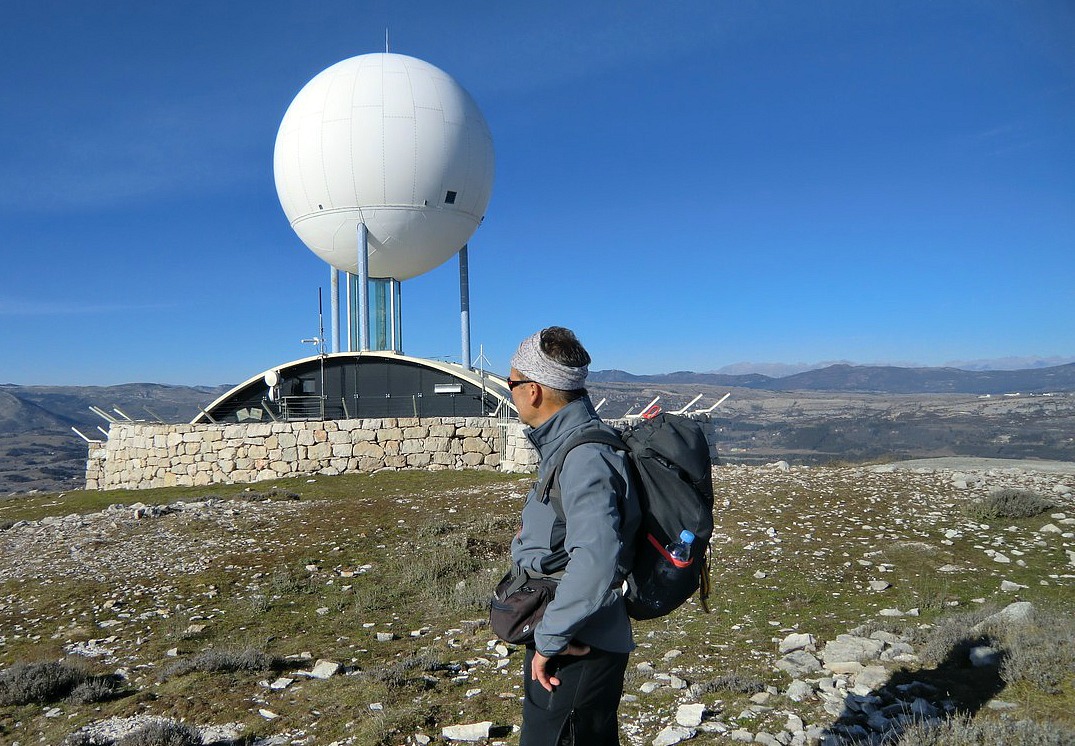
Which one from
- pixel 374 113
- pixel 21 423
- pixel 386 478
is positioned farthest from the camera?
pixel 21 423

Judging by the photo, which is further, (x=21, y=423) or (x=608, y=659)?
(x=21, y=423)

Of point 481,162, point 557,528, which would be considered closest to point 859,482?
point 557,528

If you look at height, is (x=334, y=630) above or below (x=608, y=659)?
below

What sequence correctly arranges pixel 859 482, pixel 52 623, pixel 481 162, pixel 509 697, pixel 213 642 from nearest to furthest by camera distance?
pixel 509 697 → pixel 213 642 → pixel 52 623 → pixel 859 482 → pixel 481 162

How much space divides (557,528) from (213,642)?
16.0ft

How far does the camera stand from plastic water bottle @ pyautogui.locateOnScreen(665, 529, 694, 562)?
250cm

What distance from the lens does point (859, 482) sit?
12.2 metres

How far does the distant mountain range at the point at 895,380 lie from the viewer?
121750 millimetres

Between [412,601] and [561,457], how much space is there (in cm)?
524

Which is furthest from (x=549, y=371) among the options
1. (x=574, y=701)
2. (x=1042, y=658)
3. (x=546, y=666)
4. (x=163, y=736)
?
(x=1042, y=658)

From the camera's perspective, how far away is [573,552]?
240 centimetres

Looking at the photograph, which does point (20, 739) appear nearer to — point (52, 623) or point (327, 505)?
point (52, 623)

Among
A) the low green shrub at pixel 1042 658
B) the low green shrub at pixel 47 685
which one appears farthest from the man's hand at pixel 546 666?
the low green shrub at pixel 47 685

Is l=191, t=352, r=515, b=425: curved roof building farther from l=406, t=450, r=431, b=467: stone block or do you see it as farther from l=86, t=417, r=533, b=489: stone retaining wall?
l=406, t=450, r=431, b=467: stone block
